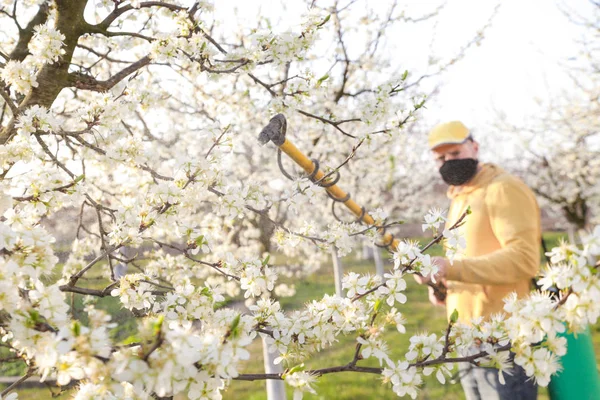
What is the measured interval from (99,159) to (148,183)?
1.26ft

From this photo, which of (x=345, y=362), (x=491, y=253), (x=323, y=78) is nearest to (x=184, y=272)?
(x=323, y=78)

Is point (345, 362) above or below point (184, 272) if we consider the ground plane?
below

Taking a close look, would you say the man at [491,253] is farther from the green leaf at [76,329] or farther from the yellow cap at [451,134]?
the green leaf at [76,329]

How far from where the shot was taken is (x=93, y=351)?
864 millimetres

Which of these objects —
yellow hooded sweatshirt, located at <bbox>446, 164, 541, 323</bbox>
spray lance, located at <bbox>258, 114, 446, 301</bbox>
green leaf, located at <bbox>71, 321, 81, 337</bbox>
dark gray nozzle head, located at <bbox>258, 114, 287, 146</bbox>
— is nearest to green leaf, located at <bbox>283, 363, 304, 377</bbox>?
green leaf, located at <bbox>71, 321, 81, 337</bbox>

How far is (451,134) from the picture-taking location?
311cm

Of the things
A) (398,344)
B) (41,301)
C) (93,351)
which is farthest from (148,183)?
(398,344)

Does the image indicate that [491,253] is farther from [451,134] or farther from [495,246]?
[451,134]

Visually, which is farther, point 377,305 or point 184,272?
point 184,272

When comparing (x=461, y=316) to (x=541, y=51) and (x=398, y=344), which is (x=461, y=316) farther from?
(x=541, y=51)

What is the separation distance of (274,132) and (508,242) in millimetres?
1664

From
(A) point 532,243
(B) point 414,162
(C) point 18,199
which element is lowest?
(A) point 532,243

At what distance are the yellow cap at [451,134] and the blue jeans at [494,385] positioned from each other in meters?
1.61

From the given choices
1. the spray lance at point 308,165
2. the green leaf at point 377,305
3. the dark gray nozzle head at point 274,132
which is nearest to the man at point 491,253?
the spray lance at point 308,165
